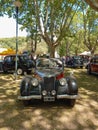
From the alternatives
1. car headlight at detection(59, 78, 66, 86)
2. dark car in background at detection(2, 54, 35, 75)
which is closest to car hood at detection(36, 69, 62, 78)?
car headlight at detection(59, 78, 66, 86)

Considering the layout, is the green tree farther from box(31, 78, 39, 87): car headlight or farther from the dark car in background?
box(31, 78, 39, 87): car headlight

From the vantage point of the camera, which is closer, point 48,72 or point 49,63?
point 48,72

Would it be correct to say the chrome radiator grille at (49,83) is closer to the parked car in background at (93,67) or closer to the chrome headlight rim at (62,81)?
the chrome headlight rim at (62,81)

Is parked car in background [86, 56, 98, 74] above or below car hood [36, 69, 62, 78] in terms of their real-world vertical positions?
below

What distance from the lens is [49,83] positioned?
8.18 metres

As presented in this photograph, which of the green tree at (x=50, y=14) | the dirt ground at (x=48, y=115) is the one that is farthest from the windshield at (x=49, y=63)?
the green tree at (x=50, y=14)

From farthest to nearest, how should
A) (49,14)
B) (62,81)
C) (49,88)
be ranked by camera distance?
(49,14) → (62,81) → (49,88)

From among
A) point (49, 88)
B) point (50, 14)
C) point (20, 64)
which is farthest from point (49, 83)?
point (50, 14)

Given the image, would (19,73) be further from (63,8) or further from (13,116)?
(13,116)

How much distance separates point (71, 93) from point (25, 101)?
1664 millimetres

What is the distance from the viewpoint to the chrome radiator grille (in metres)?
8.11

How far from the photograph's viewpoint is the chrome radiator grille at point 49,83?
26.6ft

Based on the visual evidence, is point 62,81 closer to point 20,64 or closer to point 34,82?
point 34,82

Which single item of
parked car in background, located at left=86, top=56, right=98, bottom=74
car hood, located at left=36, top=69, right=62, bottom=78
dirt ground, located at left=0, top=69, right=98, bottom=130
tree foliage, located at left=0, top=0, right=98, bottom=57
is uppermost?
tree foliage, located at left=0, top=0, right=98, bottom=57
